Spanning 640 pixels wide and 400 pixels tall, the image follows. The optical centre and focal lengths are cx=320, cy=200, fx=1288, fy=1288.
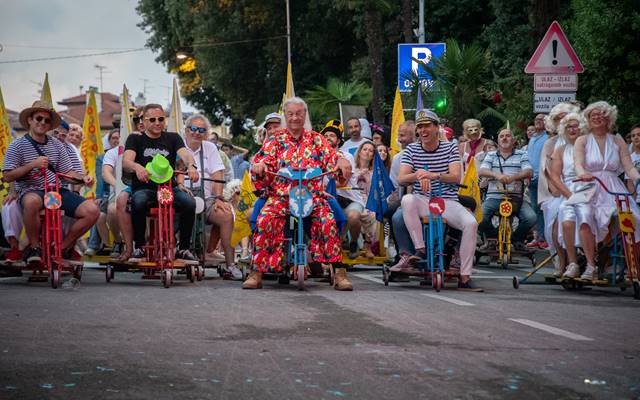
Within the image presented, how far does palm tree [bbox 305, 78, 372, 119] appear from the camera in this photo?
4262 centimetres

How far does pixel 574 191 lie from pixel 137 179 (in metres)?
4.73

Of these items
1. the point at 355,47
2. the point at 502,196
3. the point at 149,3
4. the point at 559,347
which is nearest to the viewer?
the point at 559,347

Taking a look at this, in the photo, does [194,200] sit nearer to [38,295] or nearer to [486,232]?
[38,295]

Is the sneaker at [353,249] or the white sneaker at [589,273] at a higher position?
the sneaker at [353,249]

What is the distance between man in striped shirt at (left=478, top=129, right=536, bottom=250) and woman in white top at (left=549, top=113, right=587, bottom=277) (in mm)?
4478

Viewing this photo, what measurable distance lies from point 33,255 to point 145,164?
1558 mm

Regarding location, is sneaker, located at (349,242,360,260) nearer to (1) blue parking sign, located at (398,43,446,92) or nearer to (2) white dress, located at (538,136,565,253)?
(2) white dress, located at (538,136,565,253)

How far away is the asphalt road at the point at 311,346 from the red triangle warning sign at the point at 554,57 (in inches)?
263

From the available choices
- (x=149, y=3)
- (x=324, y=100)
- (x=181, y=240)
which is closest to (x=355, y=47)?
(x=324, y=100)

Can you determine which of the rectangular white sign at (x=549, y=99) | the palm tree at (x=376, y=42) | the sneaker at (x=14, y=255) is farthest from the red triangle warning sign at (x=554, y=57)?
the palm tree at (x=376, y=42)

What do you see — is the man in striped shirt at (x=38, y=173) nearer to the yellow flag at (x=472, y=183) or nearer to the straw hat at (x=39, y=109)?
the straw hat at (x=39, y=109)

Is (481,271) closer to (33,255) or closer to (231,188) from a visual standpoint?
(231,188)

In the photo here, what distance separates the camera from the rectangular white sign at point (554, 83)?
1839cm

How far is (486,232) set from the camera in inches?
783
